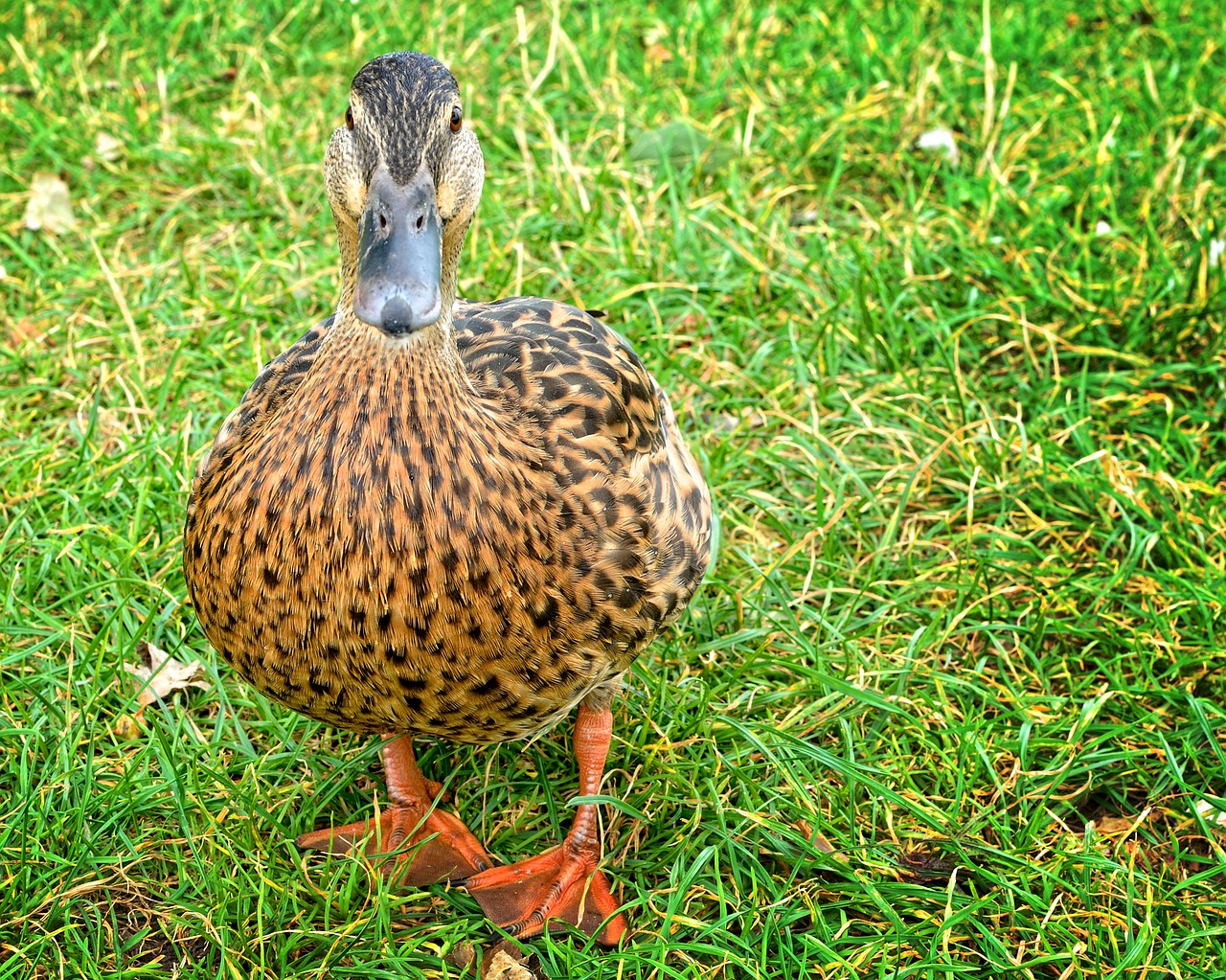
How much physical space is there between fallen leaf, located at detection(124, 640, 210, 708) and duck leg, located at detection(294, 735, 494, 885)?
0.53 meters

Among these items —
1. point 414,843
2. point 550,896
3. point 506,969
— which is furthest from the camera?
point 414,843

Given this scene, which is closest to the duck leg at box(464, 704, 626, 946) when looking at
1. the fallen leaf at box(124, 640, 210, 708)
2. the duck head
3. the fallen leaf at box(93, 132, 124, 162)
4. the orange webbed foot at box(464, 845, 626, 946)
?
the orange webbed foot at box(464, 845, 626, 946)

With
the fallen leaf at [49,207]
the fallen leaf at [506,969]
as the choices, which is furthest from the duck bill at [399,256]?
the fallen leaf at [49,207]

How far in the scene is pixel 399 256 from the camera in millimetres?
2012

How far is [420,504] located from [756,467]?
1726 mm

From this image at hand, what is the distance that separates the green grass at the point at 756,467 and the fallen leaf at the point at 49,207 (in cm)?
6

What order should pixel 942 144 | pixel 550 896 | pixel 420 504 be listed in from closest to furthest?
pixel 420 504, pixel 550 896, pixel 942 144

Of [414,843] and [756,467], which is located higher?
[756,467]

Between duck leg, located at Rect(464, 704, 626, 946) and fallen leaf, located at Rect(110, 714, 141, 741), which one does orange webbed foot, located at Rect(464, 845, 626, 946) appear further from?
fallen leaf, located at Rect(110, 714, 141, 741)

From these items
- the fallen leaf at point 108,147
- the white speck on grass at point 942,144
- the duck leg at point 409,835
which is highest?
the white speck on grass at point 942,144

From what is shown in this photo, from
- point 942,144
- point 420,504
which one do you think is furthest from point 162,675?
point 942,144

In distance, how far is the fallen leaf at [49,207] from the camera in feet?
14.4

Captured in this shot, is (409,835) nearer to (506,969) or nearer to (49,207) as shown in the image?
(506,969)

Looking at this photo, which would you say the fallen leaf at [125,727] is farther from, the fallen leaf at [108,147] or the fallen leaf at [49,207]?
the fallen leaf at [108,147]
